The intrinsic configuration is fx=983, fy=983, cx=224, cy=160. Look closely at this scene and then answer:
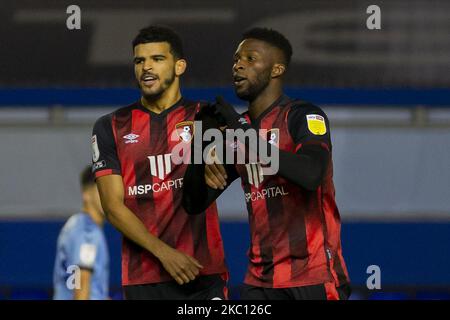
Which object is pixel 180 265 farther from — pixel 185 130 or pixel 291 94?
pixel 291 94

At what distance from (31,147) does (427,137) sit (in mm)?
3417

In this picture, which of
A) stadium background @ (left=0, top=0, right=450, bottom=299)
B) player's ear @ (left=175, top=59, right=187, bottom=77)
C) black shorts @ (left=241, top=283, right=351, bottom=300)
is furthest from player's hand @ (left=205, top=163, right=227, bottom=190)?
stadium background @ (left=0, top=0, right=450, bottom=299)

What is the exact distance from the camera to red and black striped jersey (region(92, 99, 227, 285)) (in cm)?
448

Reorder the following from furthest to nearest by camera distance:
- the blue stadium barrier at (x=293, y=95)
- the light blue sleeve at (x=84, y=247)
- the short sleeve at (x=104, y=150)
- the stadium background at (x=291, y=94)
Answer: the blue stadium barrier at (x=293, y=95)
the stadium background at (x=291, y=94)
the light blue sleeve at (x=84, y=247)
the short sleeve at (x=104, y=150)

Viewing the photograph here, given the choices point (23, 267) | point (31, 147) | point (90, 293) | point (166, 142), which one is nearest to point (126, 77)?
point (31, 147)

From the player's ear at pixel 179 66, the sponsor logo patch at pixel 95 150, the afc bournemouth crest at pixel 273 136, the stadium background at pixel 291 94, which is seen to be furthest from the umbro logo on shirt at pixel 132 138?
the stadium background at pixel 291 94

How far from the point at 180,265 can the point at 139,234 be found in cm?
23

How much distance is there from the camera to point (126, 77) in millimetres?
8594

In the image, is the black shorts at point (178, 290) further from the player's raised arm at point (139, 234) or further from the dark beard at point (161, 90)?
the dark beard at point (161, 90)

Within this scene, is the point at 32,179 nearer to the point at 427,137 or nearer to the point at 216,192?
the point at 427,137

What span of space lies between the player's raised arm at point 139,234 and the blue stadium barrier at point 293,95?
3.84 metres

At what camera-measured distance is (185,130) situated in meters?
4.63

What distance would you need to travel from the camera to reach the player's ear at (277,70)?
4402 mm

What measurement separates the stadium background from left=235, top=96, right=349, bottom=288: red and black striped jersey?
3835 millimetres
